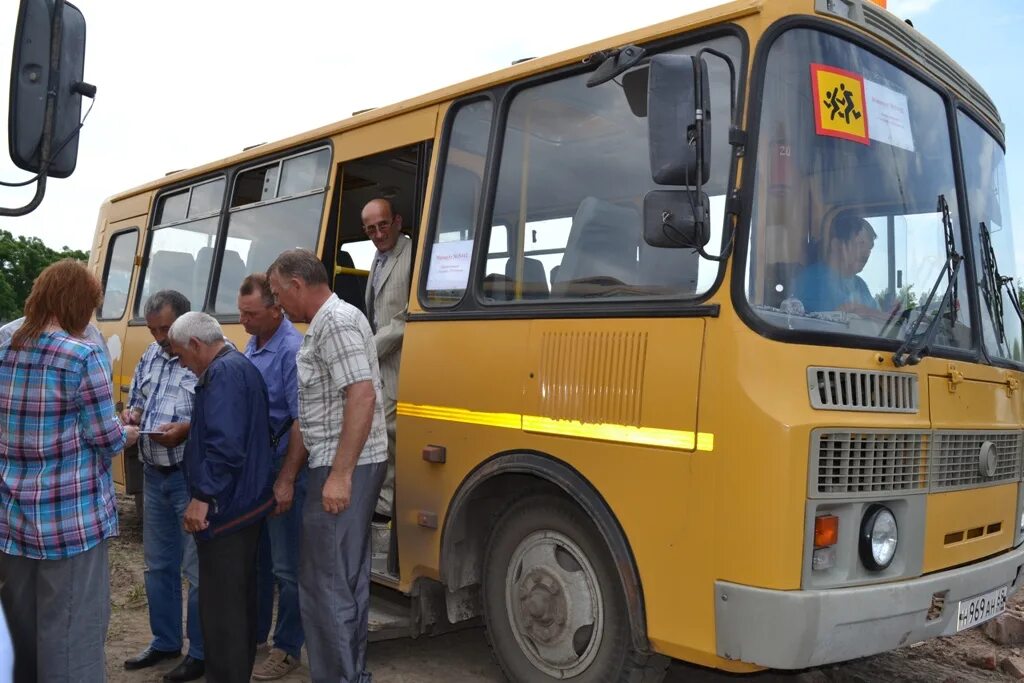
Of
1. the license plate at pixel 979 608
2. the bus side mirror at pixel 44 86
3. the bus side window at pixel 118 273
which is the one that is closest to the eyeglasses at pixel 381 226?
the bus side mirror at pixel 44 86

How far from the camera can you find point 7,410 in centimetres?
315

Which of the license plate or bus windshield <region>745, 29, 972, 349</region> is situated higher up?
bus windshield <region>745, 29, 972, 349</region>

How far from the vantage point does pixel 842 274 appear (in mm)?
3502

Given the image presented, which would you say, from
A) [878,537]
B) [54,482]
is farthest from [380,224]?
[878,537]

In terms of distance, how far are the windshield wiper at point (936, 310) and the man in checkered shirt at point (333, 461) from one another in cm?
218

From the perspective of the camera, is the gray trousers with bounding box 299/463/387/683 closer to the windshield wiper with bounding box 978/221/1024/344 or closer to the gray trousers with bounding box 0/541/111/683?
the gray trousers with bounding box 0/541/111/683

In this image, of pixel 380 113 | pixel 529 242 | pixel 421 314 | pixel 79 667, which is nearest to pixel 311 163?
pixel 380 113

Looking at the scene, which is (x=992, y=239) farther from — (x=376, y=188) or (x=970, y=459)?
(x=376, y=188)

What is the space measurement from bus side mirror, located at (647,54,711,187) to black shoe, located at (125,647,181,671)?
3.66 metres

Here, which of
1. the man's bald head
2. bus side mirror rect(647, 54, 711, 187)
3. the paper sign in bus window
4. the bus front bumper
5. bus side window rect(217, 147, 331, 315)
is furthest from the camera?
bus side window rect(217, 147, 331, 315)

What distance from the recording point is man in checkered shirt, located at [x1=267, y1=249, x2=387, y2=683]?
151 inches

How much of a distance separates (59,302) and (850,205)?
302cm

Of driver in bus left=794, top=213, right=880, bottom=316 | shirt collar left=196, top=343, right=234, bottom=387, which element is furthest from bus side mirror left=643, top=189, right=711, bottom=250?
shirt collar left=196, top=343, right=234, bottom=387

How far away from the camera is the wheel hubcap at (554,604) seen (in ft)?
12.5
